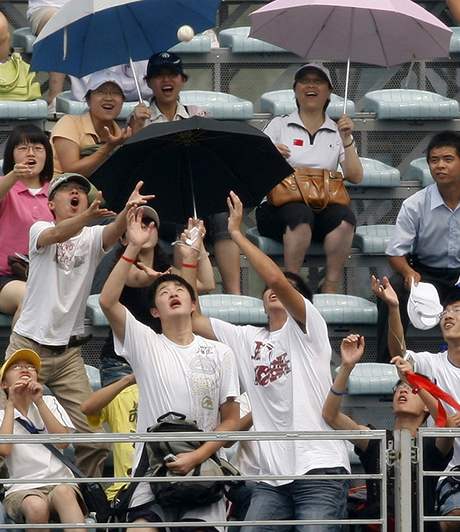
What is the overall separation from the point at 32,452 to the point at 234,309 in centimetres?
173

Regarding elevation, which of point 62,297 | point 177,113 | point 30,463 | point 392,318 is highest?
point 177,113

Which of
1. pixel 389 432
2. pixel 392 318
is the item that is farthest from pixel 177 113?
pixel 389 432

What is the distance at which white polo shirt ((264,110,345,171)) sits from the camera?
9969mm

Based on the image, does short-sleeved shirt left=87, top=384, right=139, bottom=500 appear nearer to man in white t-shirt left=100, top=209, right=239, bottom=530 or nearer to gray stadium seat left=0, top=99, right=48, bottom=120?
man in white t-shirt left=100, top=209, right=239, bottom=530

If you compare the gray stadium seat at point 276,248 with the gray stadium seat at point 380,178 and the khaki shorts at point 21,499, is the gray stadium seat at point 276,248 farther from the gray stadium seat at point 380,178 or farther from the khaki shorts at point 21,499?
the khaki shorts at point 21,499

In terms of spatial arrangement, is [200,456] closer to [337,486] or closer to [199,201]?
[337,486]

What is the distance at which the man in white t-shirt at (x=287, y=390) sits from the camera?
775 centimetres

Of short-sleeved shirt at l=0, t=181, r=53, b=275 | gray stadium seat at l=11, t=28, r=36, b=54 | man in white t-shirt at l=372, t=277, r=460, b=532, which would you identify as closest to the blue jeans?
man in white t-shirt at l=372, t=277, r=460, b=532

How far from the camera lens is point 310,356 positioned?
8008mm

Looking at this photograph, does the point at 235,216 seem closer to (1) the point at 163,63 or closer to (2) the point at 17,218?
(2) the point at 17,218

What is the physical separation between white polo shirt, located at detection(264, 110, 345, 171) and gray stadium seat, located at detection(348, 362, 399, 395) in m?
1.31

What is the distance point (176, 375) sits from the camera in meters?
7.88

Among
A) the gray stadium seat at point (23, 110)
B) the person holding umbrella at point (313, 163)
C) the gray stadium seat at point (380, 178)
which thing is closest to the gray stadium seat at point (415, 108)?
the gray stadium seat at point (380, 178)

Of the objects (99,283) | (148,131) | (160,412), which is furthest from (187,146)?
(160,412)
